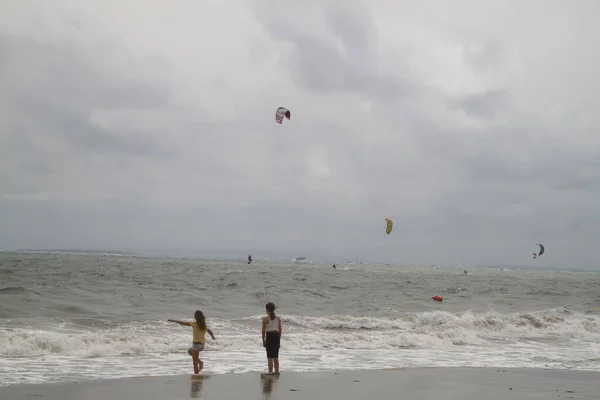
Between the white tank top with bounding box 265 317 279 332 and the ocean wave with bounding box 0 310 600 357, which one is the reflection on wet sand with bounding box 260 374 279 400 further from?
the ocean wave with bounding box 0 310 600 357

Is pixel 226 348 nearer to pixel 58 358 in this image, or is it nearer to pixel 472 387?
pixel 58 358

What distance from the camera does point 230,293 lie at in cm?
3403

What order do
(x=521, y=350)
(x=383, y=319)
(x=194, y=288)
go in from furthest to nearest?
(x=194, y=288) < (x=383, y=319) < (x=521, y=350)

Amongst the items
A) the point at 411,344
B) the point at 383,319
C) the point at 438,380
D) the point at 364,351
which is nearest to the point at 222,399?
the point at 438,380

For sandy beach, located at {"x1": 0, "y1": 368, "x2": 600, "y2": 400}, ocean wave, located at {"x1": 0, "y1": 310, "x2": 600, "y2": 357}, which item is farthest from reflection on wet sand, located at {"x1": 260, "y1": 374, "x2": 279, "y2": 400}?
ocean wave, located at {"x1": 0, "y1": 310, "x2": 600, "y2": 357}

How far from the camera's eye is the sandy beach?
10.1m

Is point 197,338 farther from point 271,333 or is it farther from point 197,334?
point 271,333

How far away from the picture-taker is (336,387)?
1112 cm

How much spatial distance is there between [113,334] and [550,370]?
39.9 ft

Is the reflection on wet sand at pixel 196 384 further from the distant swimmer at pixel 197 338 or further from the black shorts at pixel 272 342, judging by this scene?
the black shorts at pixel 272 342

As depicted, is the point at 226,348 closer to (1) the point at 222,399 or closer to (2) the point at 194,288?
(1) the point at 222,399

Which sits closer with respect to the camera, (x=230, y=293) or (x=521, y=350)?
(x=521, y=350)

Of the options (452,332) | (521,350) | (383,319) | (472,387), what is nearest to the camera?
(472,387)

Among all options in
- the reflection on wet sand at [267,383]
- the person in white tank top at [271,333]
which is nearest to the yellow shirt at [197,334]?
the person in white tank top at [271,333]
